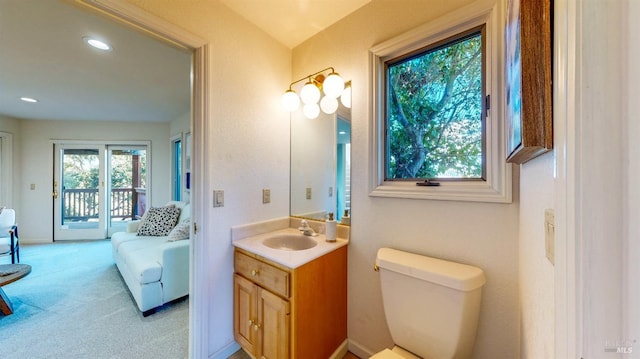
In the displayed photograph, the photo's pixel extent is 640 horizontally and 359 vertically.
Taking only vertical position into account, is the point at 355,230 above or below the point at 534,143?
below

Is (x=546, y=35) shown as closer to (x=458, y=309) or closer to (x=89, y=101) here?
(x=458, y=309)

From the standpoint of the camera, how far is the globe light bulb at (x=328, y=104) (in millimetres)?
1716

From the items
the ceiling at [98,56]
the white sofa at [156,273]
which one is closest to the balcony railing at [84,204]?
the ceiling at [98,56]

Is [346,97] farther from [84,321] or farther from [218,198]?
[84,321]

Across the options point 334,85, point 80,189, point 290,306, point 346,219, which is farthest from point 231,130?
point 80,189

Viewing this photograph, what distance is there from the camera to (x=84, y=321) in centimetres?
199

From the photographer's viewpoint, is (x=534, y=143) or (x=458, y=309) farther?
(x=458, y=309)

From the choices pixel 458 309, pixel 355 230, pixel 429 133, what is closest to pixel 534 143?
pixel 458 309

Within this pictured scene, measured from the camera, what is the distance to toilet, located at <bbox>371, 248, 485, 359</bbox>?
3.43ft

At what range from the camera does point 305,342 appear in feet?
4.30

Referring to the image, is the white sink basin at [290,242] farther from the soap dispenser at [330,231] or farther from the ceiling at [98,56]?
the ceiling at [98,56]

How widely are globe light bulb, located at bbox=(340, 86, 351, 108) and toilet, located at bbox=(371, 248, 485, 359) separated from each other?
106 cm

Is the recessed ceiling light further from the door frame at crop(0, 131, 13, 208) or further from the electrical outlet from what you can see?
the door frame at crop(0, 131, 13, 208)

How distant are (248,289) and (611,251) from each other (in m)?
1.61
